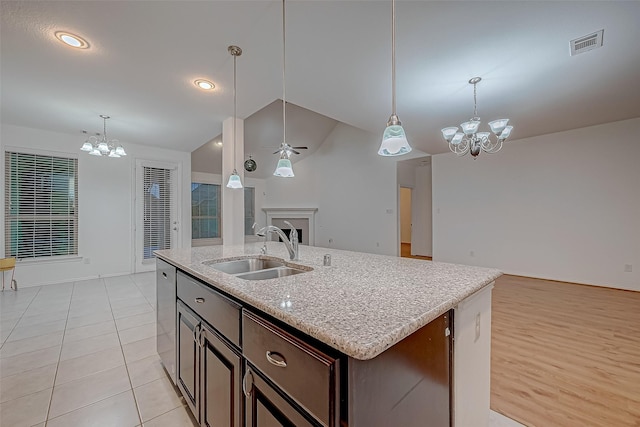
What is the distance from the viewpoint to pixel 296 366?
0.77 meters

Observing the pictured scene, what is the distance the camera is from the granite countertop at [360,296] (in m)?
0.69

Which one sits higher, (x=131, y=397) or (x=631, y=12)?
(x=631, y=12)

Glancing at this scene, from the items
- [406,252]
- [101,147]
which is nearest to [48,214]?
[101,147]

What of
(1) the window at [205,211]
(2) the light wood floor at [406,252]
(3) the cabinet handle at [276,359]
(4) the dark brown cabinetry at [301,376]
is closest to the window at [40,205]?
(1) the window at [205,211]

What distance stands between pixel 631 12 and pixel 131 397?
4.50m

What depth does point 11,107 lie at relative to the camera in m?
3.50

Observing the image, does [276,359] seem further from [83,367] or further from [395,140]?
[83,367]

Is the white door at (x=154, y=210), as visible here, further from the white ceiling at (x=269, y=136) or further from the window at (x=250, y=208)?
the window at (x=250, y=208)

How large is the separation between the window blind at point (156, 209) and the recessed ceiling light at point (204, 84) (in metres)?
3.29

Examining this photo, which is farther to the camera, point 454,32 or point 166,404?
point 454,32

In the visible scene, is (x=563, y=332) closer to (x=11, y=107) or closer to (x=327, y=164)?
(x=327, y=164)

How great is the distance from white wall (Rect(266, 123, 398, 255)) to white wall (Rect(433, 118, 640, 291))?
4.36ft

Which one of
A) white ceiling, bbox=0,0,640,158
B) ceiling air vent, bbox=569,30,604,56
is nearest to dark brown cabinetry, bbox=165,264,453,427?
white ceiling, bbox=0,0,640,158

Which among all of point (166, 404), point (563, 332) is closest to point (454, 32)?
point (563, 332)
